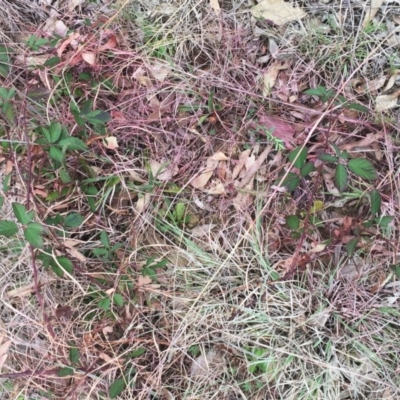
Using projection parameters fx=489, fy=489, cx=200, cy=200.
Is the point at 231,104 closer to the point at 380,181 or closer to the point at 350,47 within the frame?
the point at 350,47

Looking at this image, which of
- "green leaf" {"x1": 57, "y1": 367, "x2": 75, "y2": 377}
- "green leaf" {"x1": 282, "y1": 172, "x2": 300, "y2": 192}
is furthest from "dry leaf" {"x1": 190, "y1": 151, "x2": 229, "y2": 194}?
"green leaf" {"x1": 57, "y1": 367, "x2": 75, "y2": 377}

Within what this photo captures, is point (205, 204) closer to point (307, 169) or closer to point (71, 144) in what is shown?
point (307, 169)

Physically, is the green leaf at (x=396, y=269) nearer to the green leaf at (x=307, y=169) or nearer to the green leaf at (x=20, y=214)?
the green leaf at (x=307, y=169)

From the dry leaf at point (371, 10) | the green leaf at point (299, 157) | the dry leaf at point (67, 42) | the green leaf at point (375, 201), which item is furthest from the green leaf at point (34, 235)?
the dry leaf at point (371, 10)

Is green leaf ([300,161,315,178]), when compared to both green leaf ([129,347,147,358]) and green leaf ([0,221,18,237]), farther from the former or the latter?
green leaf ([0,221,18,237])

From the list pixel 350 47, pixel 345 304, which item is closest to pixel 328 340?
pixel 345 304
